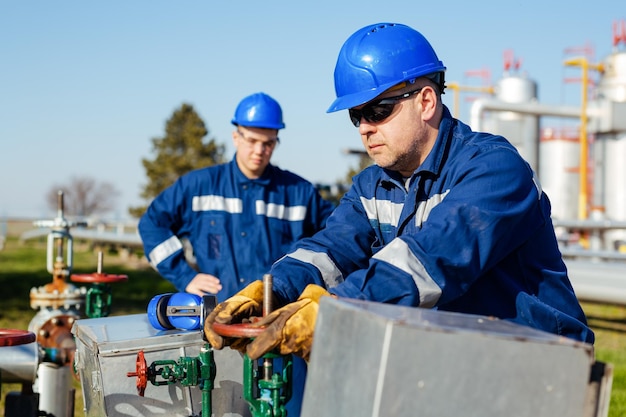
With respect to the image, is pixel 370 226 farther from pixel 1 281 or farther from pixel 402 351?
pixel 1 281

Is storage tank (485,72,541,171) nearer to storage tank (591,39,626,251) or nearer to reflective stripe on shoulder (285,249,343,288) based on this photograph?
storage tank (591,39,626,251)

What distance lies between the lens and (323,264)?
7.37ft

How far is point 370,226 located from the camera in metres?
2.38

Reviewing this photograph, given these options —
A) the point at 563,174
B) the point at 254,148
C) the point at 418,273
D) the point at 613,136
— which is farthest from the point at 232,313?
the point at 563,174

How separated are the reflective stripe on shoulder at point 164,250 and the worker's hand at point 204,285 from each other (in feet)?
1.08

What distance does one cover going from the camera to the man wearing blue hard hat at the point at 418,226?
173 cm

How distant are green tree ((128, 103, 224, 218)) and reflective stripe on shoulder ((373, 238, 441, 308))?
75.7 feet

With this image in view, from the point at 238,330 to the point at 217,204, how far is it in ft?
7.91

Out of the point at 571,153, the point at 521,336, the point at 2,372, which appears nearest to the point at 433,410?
the point at 521,336

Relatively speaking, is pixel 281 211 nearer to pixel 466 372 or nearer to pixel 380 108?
pixel 380 108

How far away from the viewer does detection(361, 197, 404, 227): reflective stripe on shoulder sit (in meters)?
2.29

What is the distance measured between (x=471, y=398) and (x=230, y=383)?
4.50ft

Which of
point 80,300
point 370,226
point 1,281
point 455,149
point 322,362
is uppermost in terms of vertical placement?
point 455,149

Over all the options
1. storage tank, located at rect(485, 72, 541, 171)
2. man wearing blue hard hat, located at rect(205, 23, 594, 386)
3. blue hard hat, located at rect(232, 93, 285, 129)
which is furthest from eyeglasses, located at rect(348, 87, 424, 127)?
storage tank, located at rect(485, 72, 541, 171)
